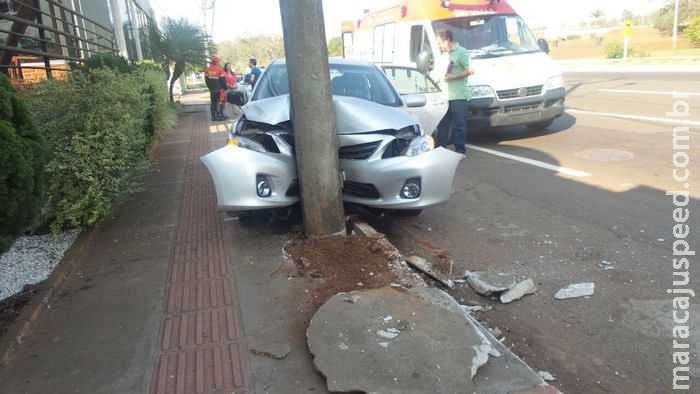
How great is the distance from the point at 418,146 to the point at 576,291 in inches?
73.7

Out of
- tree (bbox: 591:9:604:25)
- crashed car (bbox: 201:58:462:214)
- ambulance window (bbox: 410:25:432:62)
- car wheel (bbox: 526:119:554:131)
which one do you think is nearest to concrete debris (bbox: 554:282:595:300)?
crashed car (bbox: 201:58:462:214)

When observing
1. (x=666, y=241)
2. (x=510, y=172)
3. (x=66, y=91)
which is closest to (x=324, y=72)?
(x=66, y=91)

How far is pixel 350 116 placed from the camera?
4.91 m

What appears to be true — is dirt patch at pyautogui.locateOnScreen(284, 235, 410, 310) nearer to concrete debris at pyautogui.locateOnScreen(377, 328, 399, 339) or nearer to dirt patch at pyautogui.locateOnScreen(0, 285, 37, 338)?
concrete debris at pyautogui.locateOnScreen(377, 328, 399, 339)

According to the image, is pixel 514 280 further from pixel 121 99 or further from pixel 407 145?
pixel 121 99

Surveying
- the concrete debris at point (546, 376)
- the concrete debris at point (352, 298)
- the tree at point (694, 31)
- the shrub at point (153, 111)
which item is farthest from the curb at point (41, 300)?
the tree at point (694, 31)

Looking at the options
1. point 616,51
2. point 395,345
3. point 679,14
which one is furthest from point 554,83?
point 679,14

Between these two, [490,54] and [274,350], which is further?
[490,54]

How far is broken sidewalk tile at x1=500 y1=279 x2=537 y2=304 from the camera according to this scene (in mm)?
3930

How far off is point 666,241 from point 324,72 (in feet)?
10.9

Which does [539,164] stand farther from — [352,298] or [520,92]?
[352,298]

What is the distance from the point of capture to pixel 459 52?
834 centimetres

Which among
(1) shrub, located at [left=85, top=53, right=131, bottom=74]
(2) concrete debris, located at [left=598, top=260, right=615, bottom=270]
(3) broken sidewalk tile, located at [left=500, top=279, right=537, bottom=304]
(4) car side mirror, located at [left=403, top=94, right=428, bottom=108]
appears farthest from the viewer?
(1) shrub, located at [left=85, top=53, right=131, bottom=74]

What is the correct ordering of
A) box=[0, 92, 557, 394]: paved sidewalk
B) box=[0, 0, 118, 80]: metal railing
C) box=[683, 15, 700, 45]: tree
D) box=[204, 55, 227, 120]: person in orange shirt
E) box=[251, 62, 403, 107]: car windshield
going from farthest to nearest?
box=[683, 15, 700, 45]: tree
box=[204, 55, 227, 120]: person in orange shirt
box=[0, 0, 118, 80]: metal railing
box=[251, 62, 403, 107]: car windshield
box=[0, 92, 557, 394]: paved sidewalk
